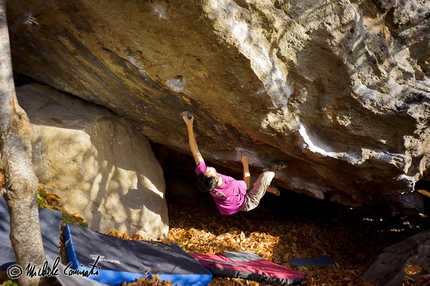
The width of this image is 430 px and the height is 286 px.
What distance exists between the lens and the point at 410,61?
17.9 feet

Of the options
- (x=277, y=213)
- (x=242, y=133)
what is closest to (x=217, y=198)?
(x=242, y=133)

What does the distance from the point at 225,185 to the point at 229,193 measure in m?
0.14

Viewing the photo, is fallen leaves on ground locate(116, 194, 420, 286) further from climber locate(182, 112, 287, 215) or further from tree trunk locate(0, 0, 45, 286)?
tree trunk locate(0, 0, 45, 286)

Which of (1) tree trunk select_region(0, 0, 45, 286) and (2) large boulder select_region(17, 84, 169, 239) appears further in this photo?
(2) large boulder select_region(17, 84, 169, 239)

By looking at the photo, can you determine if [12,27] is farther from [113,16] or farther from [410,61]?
[410,61]

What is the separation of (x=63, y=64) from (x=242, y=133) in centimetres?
275

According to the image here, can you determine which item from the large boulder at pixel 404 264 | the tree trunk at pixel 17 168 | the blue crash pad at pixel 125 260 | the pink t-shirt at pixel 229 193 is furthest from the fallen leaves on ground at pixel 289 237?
the tree trunk at pixel 17 168

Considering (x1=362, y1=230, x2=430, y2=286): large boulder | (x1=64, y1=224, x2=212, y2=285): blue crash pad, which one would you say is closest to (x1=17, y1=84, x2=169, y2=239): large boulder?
(x1=64, y1=224, x2=212, y2=285): blue crash pad

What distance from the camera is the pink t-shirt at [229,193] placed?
541cm

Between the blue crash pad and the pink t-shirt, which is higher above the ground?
the pink t-shirt

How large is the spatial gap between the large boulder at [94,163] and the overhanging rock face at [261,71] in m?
0.28

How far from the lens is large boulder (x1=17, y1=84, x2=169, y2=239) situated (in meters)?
5.03

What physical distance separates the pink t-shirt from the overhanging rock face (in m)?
0.72

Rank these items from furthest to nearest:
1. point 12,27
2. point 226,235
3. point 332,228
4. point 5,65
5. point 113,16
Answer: point 332,228 < point 226,235 < point 12,27 < point 113,16 < point 5,65
